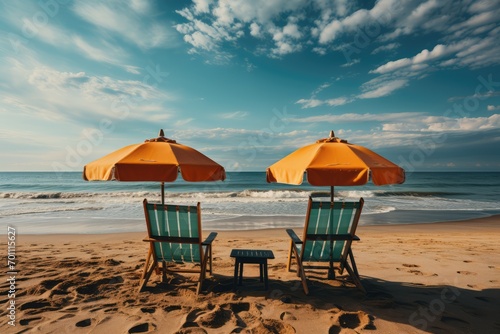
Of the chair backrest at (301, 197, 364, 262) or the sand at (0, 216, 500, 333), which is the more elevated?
the chair backrest at (301, 197, 364, 262)

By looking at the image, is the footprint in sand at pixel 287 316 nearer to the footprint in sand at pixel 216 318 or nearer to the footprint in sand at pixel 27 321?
the footprint in sand at pixel 216 318

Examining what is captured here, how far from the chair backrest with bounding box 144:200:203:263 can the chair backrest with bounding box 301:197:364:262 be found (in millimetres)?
1615

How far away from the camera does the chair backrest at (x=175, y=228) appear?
13.1ft

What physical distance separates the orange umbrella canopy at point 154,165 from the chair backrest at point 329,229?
5.02 feet

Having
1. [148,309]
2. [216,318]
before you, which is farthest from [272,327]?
[148,309]

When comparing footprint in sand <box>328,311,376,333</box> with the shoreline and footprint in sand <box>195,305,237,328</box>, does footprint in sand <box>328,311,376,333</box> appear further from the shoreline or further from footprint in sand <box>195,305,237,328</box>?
the shoreline

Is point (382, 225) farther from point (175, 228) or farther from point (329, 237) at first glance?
point (175, 228)

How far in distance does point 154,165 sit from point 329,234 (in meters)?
2.70

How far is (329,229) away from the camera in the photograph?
14.0ft

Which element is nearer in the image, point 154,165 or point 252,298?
point 154,165

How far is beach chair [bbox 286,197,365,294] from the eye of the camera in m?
4.13

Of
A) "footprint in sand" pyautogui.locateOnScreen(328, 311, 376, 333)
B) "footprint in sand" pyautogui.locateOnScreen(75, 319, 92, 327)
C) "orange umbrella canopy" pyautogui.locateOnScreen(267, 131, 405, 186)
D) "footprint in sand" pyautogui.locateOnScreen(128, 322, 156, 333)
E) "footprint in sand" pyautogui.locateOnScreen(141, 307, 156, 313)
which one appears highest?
"orange umbrella canopy" pyautogui.locateOnScreen(267, 131, 405, 186)

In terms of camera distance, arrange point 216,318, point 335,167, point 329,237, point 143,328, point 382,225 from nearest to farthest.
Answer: point 143,328, point 216,318, point 335,167, point 329,237, point 382,225

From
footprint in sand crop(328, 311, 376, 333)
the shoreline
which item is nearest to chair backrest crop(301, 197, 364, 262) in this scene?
footprint in sand crop(328, 311, 376, 333)
